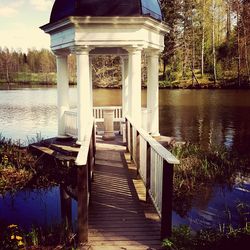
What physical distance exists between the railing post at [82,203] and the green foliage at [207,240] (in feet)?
4.26

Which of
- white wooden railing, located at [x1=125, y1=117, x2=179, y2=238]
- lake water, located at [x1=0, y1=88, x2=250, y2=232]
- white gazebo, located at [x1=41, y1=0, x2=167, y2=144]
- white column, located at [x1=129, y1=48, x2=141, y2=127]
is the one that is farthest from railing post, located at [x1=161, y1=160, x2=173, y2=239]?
white column, located at [x1=129, y1=48, x2=141, y2=127]

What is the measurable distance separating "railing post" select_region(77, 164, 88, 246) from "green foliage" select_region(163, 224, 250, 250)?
1297 mm

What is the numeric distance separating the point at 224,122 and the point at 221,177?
13685 millimetres

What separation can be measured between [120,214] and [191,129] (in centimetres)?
1617

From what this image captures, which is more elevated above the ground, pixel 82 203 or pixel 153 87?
pixel 153 87

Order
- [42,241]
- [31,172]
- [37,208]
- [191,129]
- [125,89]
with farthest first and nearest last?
[191,129] < [125,89] < [31,172] < [37,208] < [42,241]

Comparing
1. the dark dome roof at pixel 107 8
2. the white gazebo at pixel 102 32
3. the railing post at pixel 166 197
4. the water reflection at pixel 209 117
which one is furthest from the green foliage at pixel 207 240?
the water reflection at pixel 209 117

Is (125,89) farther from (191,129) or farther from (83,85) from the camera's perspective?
(191,129)

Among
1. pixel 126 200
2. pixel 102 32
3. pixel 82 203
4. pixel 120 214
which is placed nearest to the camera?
pixel 82 203

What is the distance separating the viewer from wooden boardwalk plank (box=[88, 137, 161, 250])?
5777 millimetres

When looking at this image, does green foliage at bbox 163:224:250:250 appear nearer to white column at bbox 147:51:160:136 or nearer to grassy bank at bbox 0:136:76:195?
grassy bank at bbox 0:136:76:195

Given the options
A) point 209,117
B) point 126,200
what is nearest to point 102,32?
point 126,200

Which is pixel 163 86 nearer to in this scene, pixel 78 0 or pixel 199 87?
pixel 199 87

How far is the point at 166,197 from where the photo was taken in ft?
17.7
